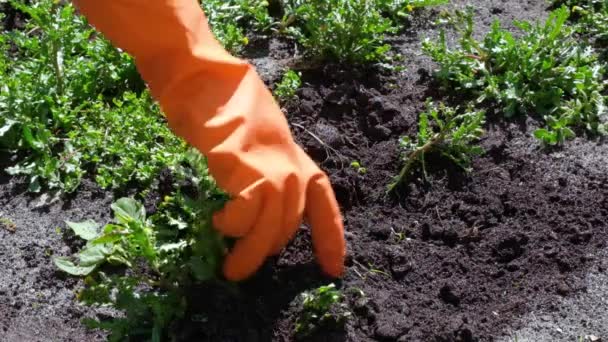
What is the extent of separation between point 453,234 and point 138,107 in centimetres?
123

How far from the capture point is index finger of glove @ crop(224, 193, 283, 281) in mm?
2605

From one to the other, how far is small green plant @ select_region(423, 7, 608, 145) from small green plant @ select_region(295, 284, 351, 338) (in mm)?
1128

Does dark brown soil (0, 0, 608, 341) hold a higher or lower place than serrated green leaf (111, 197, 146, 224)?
lower

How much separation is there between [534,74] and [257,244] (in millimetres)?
1548

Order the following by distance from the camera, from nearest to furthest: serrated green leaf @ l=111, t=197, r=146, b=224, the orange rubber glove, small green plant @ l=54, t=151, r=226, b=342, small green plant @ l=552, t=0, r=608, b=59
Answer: the orange rubber glove → small green plant @ l=54, t=151, r=226, b=342 → serrated green leaf @ l=111, t=197, r=146, b=224 → small green plant @ l=552, t=0, r=608, b=59

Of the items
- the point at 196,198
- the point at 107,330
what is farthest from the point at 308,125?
the point at 107,330

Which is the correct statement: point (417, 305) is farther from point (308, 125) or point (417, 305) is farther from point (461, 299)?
point (308, 125)

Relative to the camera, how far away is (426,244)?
10.3ft

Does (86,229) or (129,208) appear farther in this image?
(86,229)

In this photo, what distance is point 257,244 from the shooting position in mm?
2680

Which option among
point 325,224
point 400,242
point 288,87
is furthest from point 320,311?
point 288,87

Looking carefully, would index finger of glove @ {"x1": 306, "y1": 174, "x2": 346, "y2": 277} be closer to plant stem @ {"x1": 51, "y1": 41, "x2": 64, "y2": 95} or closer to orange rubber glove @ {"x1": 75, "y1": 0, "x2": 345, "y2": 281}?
orange rubber glove @ {"x1": 75, "y1": 0, "x2": 345, "y2": 281}

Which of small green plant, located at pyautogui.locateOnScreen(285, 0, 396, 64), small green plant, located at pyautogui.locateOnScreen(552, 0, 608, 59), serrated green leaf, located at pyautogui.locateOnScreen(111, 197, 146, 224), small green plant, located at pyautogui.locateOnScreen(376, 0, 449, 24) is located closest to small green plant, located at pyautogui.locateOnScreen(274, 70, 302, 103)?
small green plant, located at pyautogui.locateOnScreen(285, 0, 396, 64)

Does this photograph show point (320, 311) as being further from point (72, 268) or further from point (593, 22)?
point (593, 22)
